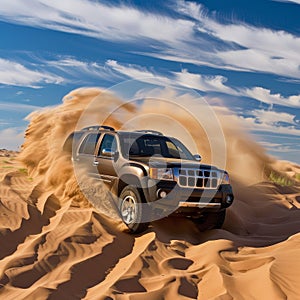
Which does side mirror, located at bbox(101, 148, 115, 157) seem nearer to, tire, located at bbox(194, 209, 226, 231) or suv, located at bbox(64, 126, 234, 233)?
suv, located at bbox(64, 126, 234, 233)

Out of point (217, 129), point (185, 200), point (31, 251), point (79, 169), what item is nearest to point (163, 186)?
point (185, 200)

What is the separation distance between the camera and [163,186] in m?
7.34

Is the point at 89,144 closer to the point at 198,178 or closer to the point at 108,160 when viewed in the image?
the point at 108,160

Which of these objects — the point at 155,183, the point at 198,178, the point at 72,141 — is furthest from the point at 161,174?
the point at 72,141

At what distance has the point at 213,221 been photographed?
8242 millimetres

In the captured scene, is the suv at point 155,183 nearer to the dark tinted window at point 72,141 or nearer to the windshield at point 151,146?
the windshield at point 151,146

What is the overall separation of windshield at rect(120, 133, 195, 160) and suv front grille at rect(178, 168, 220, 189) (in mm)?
1195

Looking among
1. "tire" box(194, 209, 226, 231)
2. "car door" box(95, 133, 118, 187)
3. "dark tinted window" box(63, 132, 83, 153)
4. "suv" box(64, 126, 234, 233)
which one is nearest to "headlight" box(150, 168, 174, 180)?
"suv" box(64, 126, 234, 233)

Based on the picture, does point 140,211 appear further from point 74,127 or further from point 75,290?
point 74,127

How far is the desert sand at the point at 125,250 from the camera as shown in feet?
17.3

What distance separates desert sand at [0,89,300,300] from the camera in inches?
208

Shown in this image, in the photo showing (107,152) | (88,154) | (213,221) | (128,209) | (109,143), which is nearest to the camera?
(128,209)

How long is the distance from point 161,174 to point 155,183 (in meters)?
0.20

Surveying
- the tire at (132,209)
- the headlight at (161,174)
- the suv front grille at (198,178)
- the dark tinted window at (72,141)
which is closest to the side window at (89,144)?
the dark tinted window at (72,141)
